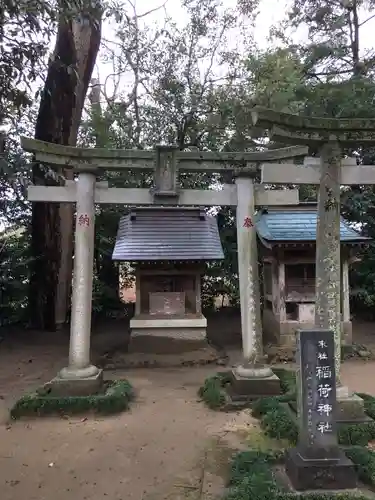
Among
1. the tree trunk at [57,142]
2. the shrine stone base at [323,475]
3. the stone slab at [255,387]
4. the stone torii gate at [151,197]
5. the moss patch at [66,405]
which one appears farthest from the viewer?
the tree trunk at [57,142]

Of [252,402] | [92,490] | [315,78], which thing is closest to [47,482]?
[92,490]

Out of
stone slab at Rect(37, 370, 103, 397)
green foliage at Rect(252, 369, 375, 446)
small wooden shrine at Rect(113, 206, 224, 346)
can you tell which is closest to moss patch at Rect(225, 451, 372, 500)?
green foliage at Rect(252, 369, 375, 446)

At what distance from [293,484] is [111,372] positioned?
5.34m

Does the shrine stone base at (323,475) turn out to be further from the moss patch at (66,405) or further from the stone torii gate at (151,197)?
the moss patch at (66,405)

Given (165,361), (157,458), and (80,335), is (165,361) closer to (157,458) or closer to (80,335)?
(80,335)

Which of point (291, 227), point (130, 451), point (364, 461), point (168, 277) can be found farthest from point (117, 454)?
point (291, 227)

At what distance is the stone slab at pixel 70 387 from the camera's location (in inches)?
250

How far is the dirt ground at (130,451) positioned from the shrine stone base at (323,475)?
2.47 feet

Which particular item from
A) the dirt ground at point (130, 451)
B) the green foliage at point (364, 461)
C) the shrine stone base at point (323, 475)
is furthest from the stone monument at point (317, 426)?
the dirt ground at point (130, 451)

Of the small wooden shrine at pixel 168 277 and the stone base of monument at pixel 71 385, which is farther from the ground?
the small wooden shrine at pixel 168 277

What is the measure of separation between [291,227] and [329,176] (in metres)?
4.75

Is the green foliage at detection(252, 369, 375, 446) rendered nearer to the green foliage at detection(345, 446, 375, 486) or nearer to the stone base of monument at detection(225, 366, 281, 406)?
the stone base of monument at detection(225, 366, 281, 406)

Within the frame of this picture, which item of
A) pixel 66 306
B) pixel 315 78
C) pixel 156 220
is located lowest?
pixel 66 306

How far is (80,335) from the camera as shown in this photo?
264 inches
